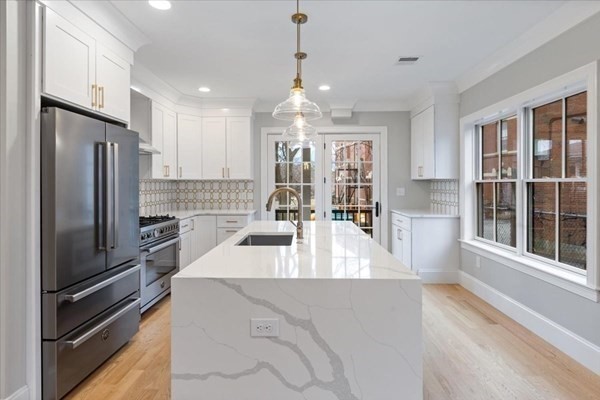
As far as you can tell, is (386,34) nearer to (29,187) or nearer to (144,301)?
(29,187)

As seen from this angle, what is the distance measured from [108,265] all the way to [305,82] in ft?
9.80

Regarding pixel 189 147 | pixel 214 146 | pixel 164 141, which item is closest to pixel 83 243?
pixel 164 141

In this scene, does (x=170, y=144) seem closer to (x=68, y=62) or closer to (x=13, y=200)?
(x=68, y=62)

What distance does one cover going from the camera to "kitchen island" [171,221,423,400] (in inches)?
59.6

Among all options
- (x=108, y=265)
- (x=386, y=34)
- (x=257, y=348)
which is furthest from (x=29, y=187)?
(x=386, y=34)

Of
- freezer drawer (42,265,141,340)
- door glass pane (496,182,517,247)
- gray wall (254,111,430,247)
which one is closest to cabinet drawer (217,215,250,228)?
gray wall (254,111,430,247)

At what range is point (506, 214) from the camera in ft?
12.0

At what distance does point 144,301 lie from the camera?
10.7 ft

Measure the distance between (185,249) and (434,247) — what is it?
10.4ft

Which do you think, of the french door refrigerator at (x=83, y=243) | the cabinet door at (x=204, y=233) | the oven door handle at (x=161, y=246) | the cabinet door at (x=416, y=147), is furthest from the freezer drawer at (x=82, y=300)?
the cabinet door at (x=416, y=147)

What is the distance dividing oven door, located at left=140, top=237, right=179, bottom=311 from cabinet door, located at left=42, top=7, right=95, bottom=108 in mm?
1440

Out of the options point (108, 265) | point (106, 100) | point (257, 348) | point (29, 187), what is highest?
point (106, 100)

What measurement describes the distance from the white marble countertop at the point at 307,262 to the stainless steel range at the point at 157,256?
1199mm

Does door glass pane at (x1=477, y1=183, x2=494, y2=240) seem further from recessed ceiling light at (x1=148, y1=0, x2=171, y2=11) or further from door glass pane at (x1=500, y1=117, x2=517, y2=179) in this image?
recessed ceiling light at (x1=148, y1=0, x2=171, y2=11)
